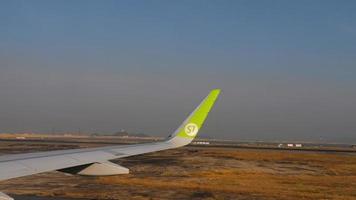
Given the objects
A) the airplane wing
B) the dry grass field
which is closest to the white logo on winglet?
the airplane wing

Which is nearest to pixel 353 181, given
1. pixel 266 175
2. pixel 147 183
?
pixel 266 175

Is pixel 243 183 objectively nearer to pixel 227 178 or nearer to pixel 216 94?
pixel 227 178

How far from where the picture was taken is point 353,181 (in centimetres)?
2636

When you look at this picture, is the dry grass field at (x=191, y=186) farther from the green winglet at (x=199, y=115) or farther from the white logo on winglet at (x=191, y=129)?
the green winglet at (x=199, y=115)

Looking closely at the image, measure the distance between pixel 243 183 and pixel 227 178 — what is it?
230 cm

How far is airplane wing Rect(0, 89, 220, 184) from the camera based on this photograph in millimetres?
8479

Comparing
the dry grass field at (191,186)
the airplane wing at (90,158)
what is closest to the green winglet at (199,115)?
the airplane wing at (90,158)

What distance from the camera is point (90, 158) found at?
10.7 m

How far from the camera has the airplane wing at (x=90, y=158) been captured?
848cm

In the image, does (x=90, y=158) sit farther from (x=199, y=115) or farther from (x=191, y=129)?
(x=199, y=115)

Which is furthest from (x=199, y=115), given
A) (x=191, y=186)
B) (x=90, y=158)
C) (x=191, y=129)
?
(x=191, y=186)

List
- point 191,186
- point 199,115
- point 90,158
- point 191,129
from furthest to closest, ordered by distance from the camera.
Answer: point 191,186, point 191,129, point 199,115, point 90,158

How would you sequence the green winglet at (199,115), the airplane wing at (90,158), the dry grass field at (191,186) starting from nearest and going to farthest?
the airplane wing at (90,158) → the green winglet at (199,115) → the dry grass field at (191,186)

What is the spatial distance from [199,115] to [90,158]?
3422 mm
